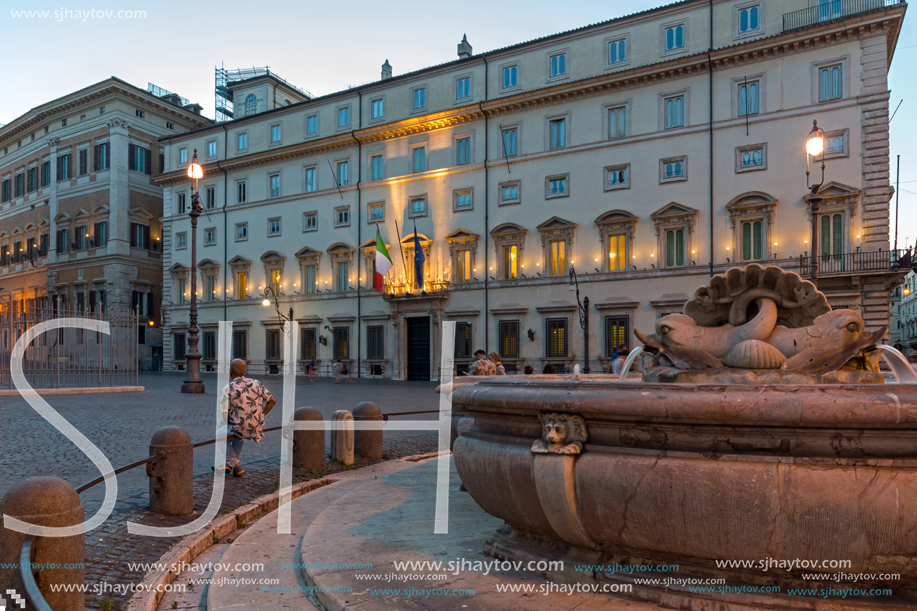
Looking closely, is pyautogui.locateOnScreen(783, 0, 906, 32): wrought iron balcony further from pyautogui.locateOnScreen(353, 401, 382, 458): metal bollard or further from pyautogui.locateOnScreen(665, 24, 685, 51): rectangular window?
pyautogui.locateOnScreen(353, 401, 382, 458): metal bollard

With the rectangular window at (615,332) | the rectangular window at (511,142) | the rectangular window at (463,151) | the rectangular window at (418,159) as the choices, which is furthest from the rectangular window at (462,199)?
the rectangular window at (615,332)

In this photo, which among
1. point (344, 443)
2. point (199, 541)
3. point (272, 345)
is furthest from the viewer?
point (272, 345)

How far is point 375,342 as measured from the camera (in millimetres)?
38500

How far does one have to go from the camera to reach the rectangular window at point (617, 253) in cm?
3158

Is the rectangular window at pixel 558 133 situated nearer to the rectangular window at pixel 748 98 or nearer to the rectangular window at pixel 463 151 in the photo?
the rectangular window at pixel 463 151

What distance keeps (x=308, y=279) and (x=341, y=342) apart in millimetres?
4676

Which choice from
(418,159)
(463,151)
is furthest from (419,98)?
(463,151)

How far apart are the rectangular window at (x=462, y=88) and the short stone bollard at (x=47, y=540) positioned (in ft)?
113

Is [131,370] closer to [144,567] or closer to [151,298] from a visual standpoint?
[144,567]

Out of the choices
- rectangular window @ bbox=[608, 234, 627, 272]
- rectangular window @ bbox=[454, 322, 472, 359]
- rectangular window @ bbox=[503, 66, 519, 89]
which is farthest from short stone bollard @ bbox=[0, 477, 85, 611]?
rectangular window @ bbox=[503, 66, 519, 89]

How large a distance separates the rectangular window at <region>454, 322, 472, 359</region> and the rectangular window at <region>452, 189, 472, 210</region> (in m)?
5.98

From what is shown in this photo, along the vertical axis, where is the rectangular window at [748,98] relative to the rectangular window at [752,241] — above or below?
above

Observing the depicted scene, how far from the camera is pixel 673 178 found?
30.5 metres

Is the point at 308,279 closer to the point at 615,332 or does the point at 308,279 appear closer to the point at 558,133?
the point at 558,133
